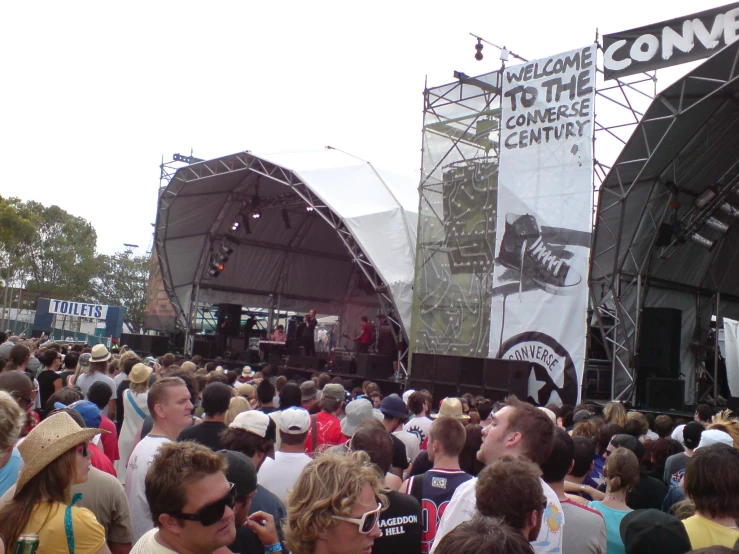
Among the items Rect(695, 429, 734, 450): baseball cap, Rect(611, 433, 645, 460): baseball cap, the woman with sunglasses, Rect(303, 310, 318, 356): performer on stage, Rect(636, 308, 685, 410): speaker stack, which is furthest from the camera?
Rect(303, 310, 318, 356): performer on stage

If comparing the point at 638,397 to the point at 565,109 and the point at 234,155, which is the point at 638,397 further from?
the point at 234,155

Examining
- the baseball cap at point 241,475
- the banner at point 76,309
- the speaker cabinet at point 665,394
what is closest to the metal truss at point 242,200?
the speaker cabinet at point 665,394

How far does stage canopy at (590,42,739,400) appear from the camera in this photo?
10.3m

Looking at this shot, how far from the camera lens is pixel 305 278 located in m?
22.7

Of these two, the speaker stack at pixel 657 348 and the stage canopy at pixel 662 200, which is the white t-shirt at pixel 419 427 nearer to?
the stage canopy at pixel 662 200

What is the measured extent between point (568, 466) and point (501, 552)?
1.51 metres

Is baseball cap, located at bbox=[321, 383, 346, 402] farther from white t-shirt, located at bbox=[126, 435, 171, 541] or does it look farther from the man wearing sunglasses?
the man wearing sunglasses

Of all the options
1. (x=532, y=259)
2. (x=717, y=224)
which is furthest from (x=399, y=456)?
(x=717, y=224)

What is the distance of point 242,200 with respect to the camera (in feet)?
65.5

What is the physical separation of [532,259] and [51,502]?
10.5 metres

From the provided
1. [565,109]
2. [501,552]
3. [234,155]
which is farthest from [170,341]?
[501,552]

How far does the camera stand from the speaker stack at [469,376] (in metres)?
11.1

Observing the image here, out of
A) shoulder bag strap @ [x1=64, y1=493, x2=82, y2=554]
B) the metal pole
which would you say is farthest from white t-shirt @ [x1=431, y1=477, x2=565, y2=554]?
the metal pole

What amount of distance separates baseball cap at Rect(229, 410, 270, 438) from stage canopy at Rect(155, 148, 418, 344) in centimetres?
1135
